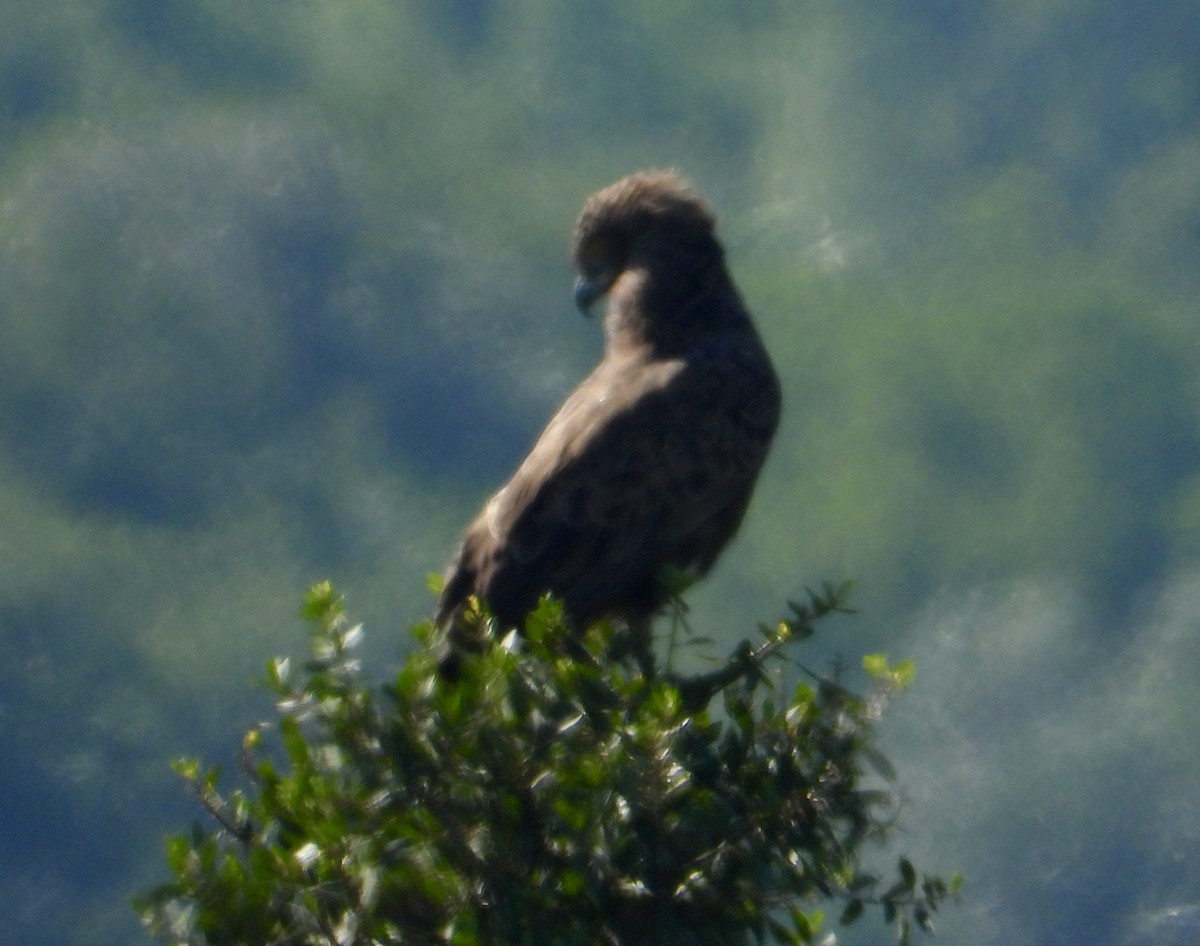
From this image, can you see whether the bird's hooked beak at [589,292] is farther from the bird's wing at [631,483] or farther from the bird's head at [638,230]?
the bird's wing at [631,483]

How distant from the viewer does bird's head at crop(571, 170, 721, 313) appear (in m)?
6.14

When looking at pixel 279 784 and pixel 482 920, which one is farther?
pixel 279 784

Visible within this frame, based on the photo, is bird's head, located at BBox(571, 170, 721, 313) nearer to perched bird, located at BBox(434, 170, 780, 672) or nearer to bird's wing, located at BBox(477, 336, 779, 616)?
perched bird, located at BBox(434, 170, 780, 672)

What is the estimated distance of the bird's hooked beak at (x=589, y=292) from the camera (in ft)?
20.6

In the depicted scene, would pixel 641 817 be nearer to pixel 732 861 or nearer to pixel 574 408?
pixel 732 861

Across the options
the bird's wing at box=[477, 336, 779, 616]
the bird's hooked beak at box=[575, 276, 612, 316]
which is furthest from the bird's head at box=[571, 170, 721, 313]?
the bird's wing at box=[477, 336, 779, 616]

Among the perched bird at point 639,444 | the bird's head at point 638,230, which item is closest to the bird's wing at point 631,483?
the perched bird at point 639,444

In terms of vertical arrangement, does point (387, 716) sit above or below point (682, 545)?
below

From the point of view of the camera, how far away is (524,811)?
11.2ft

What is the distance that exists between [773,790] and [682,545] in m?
1.84

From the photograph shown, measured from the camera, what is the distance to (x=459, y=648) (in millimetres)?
Answer: 4211

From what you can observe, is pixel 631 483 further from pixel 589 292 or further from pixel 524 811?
pixel 524 811

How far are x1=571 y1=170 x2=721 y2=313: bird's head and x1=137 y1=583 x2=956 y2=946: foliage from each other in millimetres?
2697

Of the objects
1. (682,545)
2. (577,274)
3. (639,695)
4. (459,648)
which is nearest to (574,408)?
(682,545)
